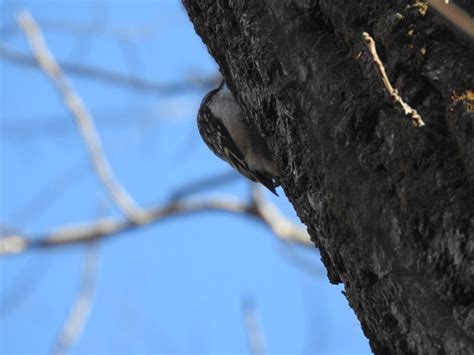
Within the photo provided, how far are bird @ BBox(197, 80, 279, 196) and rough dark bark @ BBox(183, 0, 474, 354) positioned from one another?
1638 mm

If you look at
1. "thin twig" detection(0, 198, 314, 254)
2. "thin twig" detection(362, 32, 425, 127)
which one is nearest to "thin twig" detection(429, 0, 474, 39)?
"thin twig" detection(362, 32, 425, 127)

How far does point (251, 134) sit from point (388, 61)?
2.06m

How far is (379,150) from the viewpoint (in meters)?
A: 1.51

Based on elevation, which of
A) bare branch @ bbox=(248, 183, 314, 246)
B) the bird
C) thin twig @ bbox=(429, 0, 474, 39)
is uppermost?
bare branch @ bbox=(248, 183, 314, 246)

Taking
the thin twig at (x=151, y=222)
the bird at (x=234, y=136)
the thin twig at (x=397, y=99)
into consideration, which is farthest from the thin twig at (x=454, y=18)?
the thin twig at (x=151, y=222)

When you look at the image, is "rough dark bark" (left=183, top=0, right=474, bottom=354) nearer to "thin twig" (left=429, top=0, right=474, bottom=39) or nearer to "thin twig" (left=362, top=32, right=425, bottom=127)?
"thin twig" (left=362, top=32, right=425, bottom=127)

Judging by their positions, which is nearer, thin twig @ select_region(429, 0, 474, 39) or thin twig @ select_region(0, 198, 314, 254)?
thin twig @ select_region(429, 0, 474, 39)

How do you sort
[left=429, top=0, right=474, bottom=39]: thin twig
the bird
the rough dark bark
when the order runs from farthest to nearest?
the bird < the rough dark bark < [left=429, top=0, right=474, bottom=39]: thin twig

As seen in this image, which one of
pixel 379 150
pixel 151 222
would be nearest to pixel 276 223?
pixel 151 222

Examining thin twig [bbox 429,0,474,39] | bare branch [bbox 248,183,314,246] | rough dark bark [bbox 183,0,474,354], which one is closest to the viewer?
thin twig [bbox 429,0,474,39]

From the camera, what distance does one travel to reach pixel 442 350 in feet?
4.29

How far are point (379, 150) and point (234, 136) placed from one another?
2335 millimetres

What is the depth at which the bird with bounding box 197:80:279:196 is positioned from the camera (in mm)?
3605

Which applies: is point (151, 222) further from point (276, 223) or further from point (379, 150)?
point (379, 150)
